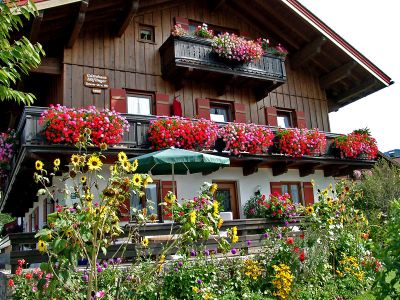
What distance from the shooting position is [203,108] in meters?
13.8

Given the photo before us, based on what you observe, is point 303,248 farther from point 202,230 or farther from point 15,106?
point 15,106

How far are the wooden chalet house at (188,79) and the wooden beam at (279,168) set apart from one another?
1.5 inches

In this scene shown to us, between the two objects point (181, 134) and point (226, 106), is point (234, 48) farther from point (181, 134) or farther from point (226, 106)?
point (181, 134)

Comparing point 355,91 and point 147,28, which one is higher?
point 147,28

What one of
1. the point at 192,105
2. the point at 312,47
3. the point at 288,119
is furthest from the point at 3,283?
the point at 312,47

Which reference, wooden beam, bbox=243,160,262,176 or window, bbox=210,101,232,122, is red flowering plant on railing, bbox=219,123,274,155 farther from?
window, bbox=210,101,232,122

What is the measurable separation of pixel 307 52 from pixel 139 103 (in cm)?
699

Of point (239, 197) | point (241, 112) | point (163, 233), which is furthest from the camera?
point (241, 112)

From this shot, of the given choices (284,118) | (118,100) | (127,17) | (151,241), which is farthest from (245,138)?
(151,241)

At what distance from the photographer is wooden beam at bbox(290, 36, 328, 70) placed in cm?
1552

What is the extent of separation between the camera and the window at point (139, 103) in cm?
1298

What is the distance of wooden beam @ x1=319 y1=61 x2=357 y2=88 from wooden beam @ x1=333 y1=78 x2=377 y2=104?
0.91 metres

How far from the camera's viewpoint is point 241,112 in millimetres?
14570

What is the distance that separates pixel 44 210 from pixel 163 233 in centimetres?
584
